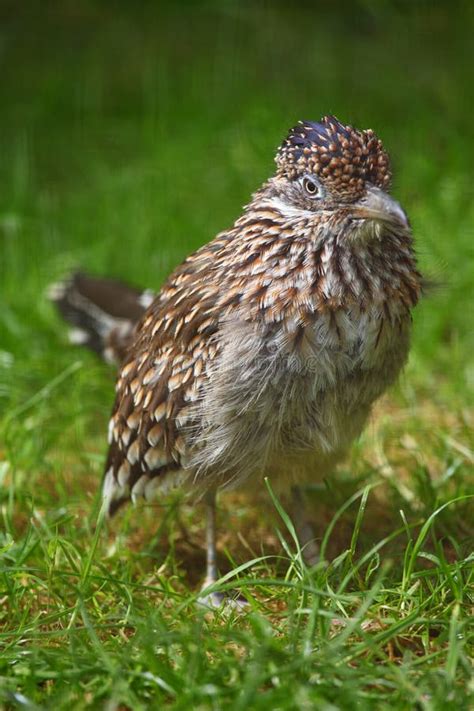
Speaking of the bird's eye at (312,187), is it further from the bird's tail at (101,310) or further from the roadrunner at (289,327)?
the bird's tail at (101,310)

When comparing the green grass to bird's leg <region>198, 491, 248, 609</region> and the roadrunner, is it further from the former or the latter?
the roadrunner

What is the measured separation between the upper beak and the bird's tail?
186 cm

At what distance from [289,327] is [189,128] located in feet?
16.0

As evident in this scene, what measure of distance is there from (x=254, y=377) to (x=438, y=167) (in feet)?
13.7

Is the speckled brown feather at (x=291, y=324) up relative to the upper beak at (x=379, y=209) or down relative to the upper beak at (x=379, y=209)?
down

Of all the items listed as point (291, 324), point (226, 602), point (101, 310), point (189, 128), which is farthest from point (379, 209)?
point (189, 128)

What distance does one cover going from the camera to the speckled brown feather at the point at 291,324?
3490mm

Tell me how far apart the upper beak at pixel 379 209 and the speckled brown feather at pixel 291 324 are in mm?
12

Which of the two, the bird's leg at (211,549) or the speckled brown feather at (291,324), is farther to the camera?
the bird's leg at (211,549)

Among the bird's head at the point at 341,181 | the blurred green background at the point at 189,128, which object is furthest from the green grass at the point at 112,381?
the bird's head at the point at 341,181

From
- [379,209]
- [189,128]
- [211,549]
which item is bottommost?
[211,549]

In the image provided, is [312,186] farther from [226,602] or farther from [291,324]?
[226,602]

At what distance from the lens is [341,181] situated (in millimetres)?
3461

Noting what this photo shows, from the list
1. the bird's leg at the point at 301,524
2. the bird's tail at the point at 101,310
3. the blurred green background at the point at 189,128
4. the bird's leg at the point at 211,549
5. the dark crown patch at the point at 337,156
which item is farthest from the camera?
the blurred green background at the point at 189,128
